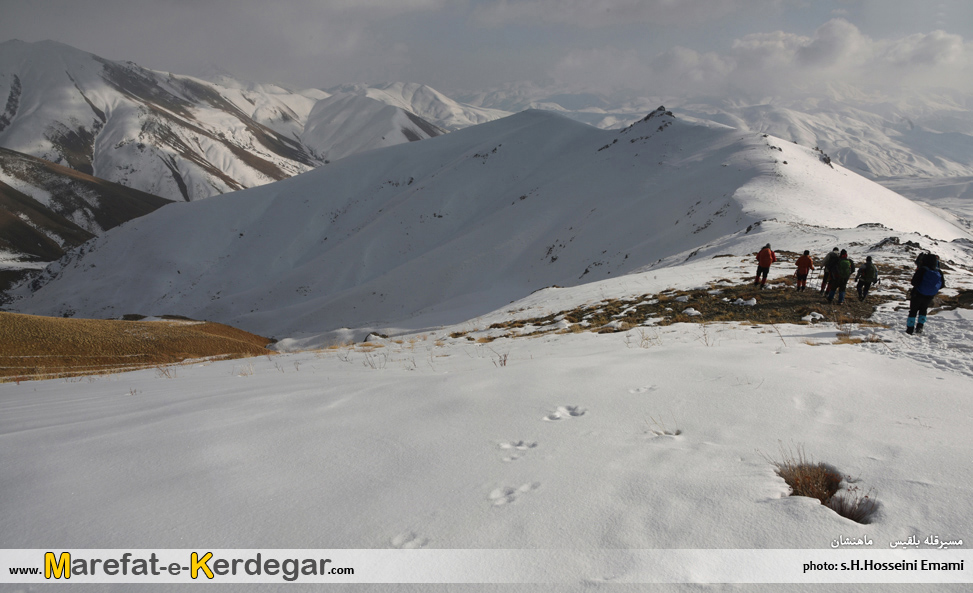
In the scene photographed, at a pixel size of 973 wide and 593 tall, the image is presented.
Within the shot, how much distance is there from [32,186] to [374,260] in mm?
154457

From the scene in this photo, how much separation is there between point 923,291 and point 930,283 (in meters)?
0.22

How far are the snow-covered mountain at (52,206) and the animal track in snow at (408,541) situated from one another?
154898 mm

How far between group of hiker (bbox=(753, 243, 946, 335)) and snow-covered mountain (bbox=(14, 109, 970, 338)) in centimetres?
883

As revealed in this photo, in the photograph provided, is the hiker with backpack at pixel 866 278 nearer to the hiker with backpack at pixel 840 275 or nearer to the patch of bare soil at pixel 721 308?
the patch of bare soil at pixel 721 308

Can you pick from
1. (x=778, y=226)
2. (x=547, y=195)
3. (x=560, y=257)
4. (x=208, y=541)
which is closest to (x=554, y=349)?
(x=208, y=541)

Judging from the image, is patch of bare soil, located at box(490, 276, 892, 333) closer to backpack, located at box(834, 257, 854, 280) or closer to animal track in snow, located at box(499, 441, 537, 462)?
backpack, located at box(834, 257, 854, 280)

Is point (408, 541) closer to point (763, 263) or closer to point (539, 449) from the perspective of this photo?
point (539, 449)

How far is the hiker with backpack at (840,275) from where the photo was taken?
10945 mm

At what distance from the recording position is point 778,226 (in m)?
24.6

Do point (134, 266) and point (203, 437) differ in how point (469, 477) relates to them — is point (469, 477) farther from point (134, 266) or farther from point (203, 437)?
point (134, 266)

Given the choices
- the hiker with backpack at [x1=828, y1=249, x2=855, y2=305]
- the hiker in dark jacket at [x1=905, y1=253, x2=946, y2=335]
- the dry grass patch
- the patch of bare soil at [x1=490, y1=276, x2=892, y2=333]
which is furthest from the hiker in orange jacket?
the dry grass patch

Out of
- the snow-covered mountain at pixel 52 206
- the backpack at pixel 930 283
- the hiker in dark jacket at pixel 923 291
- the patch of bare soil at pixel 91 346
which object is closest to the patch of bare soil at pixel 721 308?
the hiker in dark jacket at pixel 923 291

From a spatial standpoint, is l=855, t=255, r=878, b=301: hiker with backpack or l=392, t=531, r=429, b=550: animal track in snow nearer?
l=392, t=531, r=429, b=550: animal track in snow

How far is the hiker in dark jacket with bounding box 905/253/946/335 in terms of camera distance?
783cm
